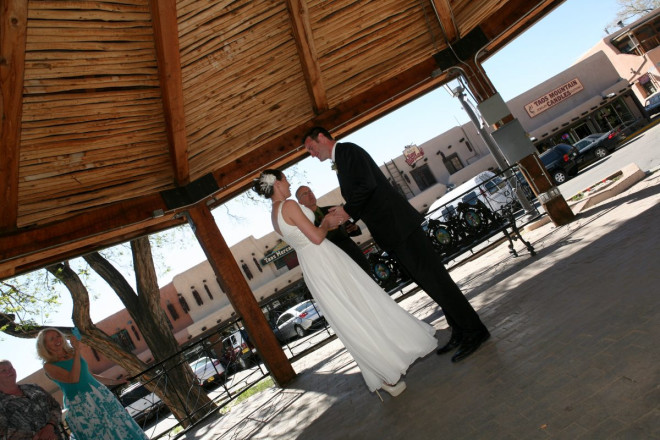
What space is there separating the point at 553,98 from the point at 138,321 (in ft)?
112

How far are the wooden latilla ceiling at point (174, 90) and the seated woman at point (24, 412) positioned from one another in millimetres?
1607

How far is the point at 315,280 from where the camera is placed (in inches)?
150

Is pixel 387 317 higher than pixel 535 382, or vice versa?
pixel 387 317

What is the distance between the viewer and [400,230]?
12.3ft

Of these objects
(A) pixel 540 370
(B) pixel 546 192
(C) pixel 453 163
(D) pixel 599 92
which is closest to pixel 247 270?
(C) pixel 453 163

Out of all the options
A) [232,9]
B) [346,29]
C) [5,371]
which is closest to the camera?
[5,371]

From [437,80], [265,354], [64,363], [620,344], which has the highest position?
[437,80]

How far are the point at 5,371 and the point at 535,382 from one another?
15.1 ft

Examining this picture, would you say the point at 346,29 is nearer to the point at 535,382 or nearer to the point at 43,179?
the point at 43,179

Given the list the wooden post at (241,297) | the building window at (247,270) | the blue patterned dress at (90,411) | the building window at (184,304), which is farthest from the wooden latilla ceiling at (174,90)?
the building window at (184,304)

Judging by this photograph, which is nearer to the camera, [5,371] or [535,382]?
[535,382]

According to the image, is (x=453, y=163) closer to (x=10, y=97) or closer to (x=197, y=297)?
(x=197, y=297)

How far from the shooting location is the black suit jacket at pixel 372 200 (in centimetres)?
371

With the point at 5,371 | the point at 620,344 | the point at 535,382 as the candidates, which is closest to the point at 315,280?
the point at 535,382
